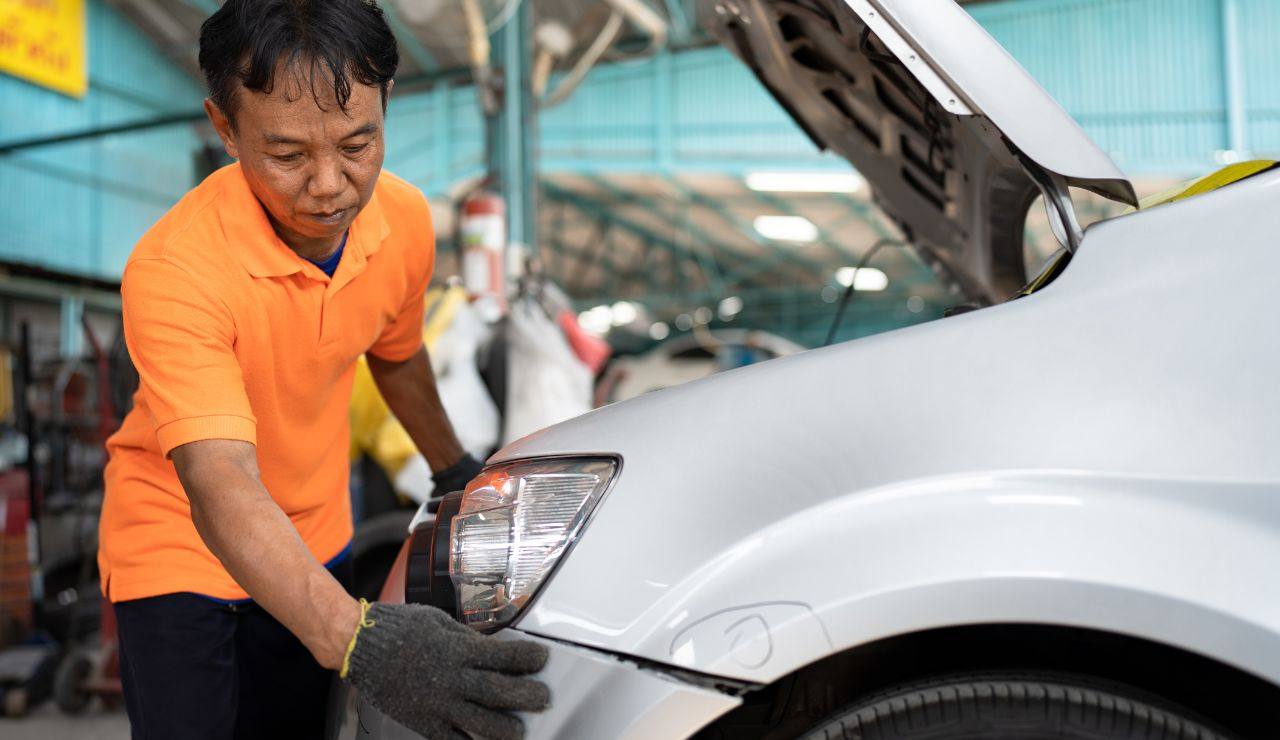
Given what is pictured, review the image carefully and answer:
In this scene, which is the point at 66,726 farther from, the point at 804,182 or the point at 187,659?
the point at 804,182

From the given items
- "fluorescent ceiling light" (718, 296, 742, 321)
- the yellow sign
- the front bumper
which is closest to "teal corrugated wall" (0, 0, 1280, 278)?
the yellow sign

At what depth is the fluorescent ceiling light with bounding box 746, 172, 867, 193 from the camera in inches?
493

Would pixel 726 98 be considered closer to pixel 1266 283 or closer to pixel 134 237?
pixel 134 237

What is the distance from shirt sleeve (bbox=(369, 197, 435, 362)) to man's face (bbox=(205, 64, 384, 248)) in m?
0.33

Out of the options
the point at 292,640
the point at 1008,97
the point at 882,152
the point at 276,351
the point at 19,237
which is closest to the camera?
the point at 1008,97

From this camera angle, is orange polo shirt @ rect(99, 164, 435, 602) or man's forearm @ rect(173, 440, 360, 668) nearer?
man's forearm @ rect(173, 440, 360, 668)

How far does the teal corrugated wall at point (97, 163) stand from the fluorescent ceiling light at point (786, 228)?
26.3 ft

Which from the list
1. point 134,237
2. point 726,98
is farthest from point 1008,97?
point 134,237

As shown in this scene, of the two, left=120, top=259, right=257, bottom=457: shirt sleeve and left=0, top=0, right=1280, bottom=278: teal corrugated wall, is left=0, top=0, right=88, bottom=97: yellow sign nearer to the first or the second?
left=0, top=0, right=1280, bottom=278: teal corrugated wall

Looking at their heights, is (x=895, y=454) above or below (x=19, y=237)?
below

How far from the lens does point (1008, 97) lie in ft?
3.60

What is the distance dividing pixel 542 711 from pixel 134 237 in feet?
48.7

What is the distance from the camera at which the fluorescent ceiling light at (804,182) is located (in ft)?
41.1

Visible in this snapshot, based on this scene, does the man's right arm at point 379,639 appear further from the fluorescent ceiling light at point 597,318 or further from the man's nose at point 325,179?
the fluorescent ceiling light at point 597,318
